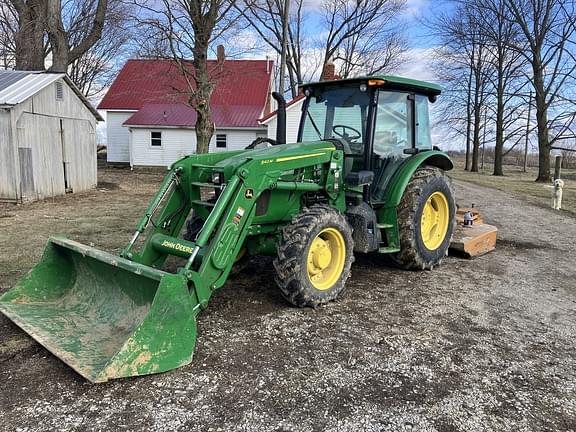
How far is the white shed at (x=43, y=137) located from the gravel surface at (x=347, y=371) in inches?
364

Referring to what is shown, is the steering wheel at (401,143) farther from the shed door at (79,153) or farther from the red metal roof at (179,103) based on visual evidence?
the red metal roof at (179,103)

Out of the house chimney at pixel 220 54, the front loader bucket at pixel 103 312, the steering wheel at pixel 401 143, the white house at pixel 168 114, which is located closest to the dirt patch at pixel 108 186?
the house chimney at pixel 220 54

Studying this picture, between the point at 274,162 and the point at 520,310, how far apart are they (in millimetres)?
2775

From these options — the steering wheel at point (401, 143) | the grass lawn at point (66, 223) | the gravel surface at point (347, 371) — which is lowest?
the gravel surface at point (347, 371)

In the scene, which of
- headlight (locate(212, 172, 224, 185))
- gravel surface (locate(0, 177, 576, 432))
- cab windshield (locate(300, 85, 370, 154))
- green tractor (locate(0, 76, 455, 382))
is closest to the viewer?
gravel surface (locate(0, 177, 576, 432))

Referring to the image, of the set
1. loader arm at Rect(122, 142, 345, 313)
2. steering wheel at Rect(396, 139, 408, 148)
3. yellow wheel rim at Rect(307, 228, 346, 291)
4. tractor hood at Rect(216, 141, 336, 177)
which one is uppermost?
steering wheel at Rect(396, 139, 408, 148)

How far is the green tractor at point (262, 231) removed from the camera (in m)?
3.41

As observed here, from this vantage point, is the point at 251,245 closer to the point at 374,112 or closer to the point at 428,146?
the point at 374,112

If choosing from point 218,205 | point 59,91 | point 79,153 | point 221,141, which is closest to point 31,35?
point 59,91

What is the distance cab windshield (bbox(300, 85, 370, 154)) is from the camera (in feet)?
18.0

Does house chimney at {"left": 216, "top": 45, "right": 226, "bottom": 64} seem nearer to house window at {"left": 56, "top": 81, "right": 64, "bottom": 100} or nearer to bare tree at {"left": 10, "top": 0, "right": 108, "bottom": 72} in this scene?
bare tree at {"left": 10, "top": 0, "right": 108, "bottom": 72}

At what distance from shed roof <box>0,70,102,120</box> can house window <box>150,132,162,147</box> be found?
37.9ft

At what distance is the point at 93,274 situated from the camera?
4.30m

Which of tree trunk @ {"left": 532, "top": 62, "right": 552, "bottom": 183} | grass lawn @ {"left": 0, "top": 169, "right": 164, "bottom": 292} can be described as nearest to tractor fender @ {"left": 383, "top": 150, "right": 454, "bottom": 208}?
grass lawn @ {"left": 0, "top": 169, "right": 164, "bottom": 292}
